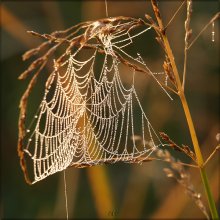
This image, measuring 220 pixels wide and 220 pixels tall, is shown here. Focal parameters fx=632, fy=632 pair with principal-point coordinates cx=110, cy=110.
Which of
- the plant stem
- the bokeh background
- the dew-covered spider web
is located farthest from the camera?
the bokeh background

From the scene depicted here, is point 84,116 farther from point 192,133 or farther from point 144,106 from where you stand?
point 144,106

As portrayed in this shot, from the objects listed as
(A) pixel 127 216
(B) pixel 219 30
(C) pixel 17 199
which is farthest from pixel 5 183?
(B) pixel 219 30

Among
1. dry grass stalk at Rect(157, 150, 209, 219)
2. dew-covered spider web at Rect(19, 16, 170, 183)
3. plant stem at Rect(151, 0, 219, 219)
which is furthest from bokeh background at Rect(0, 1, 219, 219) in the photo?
plant stem at Rect(151, 0, 219, 219)

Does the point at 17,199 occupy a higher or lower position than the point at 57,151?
lower

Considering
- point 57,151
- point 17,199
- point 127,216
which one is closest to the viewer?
point 57,151

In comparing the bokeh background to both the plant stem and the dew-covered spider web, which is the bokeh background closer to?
the dew-covered spider web

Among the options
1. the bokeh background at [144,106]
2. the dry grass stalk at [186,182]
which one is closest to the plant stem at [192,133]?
the dry grass stalk at [186,182]

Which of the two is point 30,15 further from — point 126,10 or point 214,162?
point 214,162

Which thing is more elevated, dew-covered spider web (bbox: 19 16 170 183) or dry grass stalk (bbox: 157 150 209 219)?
dew-covered spider web (bbox: 19 16 170 183)

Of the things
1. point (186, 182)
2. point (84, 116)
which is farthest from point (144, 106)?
point (186, 182)
